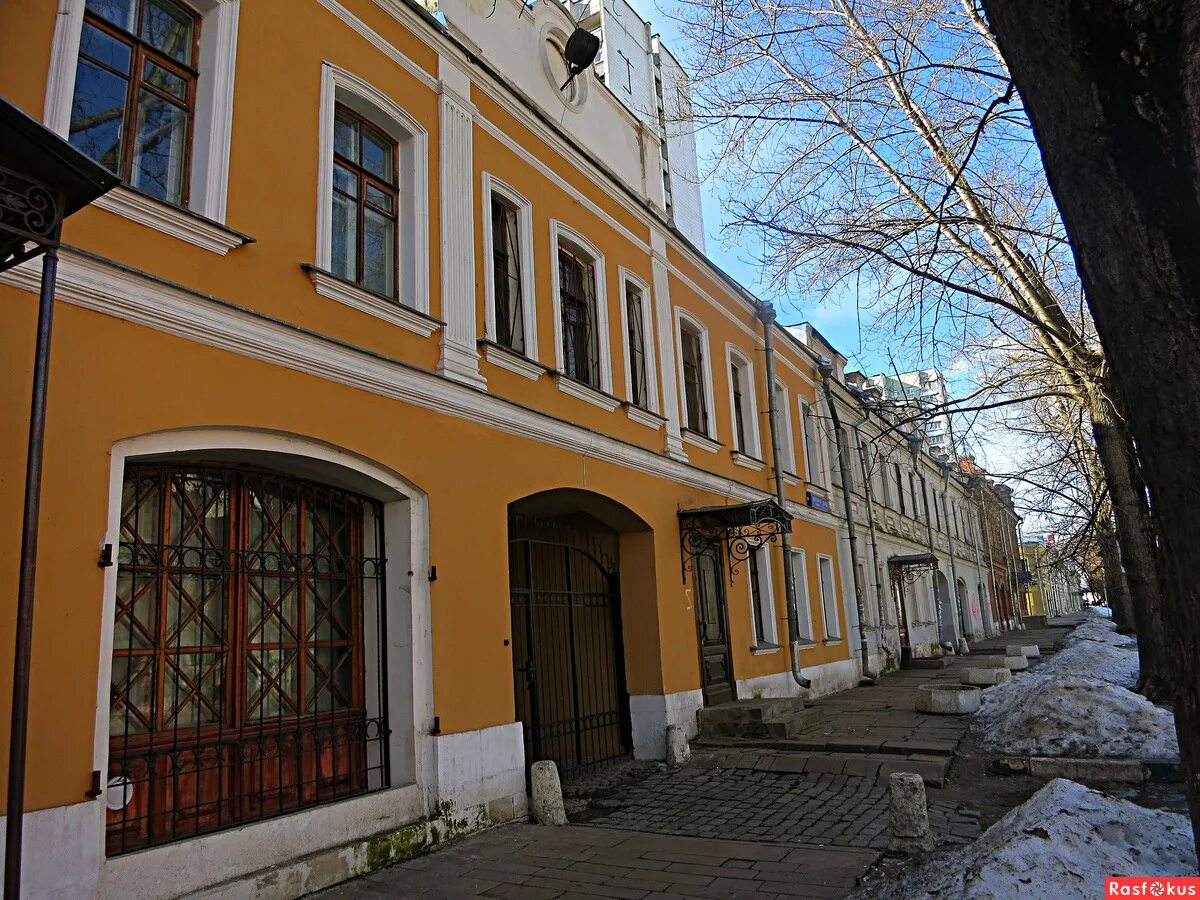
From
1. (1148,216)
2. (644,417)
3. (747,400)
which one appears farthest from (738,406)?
(1148,216)

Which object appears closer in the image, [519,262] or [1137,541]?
[519,262]

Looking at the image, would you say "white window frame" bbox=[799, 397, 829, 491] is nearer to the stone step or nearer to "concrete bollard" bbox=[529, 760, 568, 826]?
the stone step

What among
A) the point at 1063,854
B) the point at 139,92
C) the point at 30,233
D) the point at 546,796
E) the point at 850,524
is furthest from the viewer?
the point at 850,524

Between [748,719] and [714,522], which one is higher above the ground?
[714,522]

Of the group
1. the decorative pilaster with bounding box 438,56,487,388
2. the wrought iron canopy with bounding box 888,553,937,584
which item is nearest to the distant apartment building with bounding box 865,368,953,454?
the decorative pilaster with bounding box 438,56,487,388

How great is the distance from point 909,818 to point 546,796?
2956mm

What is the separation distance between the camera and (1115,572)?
902 inches

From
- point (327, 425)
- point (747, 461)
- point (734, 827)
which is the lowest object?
point (734, 827)

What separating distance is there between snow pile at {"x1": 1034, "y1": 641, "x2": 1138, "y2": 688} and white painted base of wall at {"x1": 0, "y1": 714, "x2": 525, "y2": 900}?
9.16 m

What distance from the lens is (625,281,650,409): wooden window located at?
36.6ft

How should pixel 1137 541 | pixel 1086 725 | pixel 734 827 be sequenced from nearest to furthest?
pixel 734 827 → pixel 1086 725 → pixel 1137 541

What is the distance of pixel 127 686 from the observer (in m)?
4.82

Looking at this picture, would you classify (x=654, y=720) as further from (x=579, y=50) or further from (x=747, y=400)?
(x=579, y=50)

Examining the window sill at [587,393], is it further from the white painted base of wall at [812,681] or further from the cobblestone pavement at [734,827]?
the white painted base of wall at [812,681]
